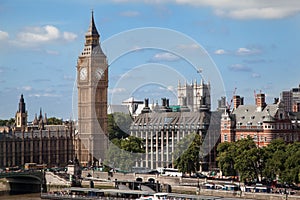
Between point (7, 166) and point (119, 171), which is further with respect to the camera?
point (7, 166)

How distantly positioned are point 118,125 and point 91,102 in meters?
6.91

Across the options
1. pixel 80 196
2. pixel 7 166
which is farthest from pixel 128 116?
pixel 80 196

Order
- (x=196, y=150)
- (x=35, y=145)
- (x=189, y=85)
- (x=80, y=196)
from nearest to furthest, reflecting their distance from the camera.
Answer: (x=80, y=196), (x=196, y=150), (x=35, y=145), (x=189, y=85)

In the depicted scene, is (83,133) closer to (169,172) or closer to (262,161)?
(169,172)

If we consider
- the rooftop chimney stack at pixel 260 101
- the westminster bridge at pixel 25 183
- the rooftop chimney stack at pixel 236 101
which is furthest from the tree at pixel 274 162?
the westminster bridge at pixel 25 183

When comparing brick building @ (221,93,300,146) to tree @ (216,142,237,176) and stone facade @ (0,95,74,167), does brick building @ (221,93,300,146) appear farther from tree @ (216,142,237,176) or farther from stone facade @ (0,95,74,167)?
stone facade @ (0,95,74,167)

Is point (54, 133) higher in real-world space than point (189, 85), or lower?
lower

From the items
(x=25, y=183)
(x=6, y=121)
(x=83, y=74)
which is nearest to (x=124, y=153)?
(x=25, y=183)

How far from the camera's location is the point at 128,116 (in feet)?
321

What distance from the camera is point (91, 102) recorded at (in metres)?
90.6

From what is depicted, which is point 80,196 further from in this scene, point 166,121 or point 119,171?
point 166,121

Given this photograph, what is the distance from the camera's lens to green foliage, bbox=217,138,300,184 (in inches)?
2216

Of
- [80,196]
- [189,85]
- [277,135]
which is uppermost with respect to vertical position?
[189,85]

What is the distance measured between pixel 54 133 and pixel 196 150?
88.9ft
